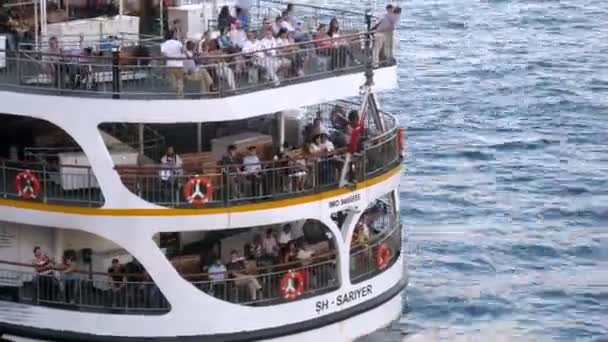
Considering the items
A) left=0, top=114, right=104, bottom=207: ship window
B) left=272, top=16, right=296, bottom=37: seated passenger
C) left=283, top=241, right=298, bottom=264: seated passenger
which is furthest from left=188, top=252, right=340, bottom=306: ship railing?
left=272, top=16, right=296, bottom=37: seated passenger

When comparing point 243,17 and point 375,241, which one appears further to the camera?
point 243,17

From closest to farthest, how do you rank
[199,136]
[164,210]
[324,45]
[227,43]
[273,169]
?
[164,210] < [273,169] < [227,43] < [324,45] < [199,136]

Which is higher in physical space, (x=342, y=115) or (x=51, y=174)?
(x=342, y=115)

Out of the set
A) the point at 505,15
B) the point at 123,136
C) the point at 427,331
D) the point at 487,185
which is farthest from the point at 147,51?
the point at 505,15

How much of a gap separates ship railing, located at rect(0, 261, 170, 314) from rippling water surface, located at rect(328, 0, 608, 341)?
624 cm

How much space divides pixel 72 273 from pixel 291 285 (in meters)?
3.23

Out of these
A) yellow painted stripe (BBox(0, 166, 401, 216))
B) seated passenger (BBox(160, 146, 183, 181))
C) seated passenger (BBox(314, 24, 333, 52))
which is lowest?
yellow painted stripe (BBox(0, 166, 401, 216))

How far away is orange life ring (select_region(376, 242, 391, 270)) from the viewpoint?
30.5 meters

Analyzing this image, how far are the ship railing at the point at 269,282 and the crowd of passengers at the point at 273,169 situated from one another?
1.21m

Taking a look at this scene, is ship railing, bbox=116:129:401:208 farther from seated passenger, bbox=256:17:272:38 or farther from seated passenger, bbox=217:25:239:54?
seated passenger, bbox=256:17:272:38

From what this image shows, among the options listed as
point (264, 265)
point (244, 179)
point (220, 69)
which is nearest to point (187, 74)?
point (220, 69)

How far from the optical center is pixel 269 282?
2909 centimetres

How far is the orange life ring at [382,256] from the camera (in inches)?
1201

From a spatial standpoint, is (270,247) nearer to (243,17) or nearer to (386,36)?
(386,36)
